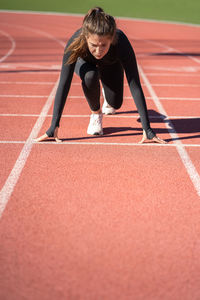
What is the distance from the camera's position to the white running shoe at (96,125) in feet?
14.7

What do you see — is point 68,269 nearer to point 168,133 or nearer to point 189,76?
point 168,133

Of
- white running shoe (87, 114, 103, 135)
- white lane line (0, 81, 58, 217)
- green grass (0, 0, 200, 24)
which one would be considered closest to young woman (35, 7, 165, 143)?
white running shoe (87, 114, 103, 135)

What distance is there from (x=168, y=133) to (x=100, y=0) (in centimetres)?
2373

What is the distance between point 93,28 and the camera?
3422 millimetres

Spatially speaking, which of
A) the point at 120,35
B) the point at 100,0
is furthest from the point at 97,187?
the point at 100,0

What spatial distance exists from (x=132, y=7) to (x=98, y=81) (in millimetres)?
23846

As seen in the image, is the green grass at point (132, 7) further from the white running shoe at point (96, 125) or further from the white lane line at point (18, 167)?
the white running shoe at point (96, 125)

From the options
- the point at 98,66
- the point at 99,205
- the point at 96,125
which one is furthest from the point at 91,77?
the point at 99,205

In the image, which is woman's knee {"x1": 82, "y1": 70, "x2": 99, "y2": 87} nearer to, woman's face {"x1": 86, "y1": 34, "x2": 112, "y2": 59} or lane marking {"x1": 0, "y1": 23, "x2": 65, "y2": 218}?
woman's face {"x1": 86, "y1": 34, "x2": 112, "y2": 59}

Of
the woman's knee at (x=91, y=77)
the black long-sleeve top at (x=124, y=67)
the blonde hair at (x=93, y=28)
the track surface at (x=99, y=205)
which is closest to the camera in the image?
the track surface at (x=99, y=205)

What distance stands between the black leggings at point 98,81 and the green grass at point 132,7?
20569 millimetres

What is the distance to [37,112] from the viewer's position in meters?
5.54

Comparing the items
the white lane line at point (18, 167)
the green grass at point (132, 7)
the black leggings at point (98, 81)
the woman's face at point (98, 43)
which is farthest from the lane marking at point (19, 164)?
the green grass at point (132, 7)

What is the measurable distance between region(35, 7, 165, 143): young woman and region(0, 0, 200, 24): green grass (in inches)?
818
